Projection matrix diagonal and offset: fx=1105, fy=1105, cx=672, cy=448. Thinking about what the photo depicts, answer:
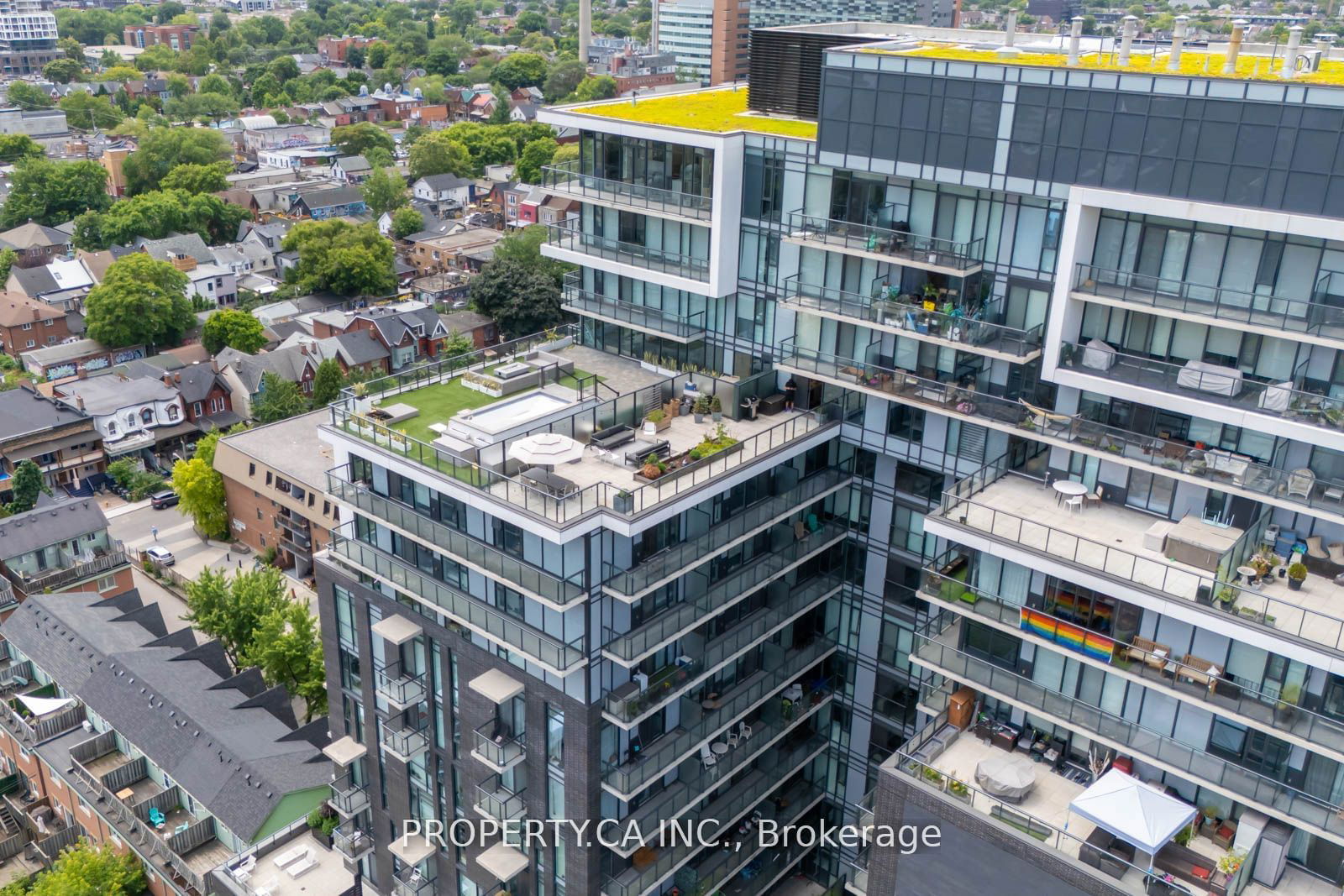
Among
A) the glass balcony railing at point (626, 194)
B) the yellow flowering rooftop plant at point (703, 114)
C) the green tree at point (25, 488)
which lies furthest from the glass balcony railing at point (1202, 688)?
the green tree at point (25, 488)

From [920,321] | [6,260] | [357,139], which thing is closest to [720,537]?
[920,321]

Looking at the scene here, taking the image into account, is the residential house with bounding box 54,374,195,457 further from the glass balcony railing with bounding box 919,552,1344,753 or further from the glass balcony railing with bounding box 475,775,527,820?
the glass balcony railing with bounding box 919,552,1344,753

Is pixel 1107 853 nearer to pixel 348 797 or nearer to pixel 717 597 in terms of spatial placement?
pixel 717 597

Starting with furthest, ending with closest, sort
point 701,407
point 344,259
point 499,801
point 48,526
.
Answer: point 344,259, point 48,526, point 701,407, point 499,801

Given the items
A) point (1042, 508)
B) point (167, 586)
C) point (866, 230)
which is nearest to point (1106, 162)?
point (866, 230)

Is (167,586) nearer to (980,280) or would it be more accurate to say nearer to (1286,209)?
(980,280)

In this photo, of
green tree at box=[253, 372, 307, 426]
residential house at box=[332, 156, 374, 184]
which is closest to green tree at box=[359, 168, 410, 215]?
residential house at box=[332, 156, 374, 184]
